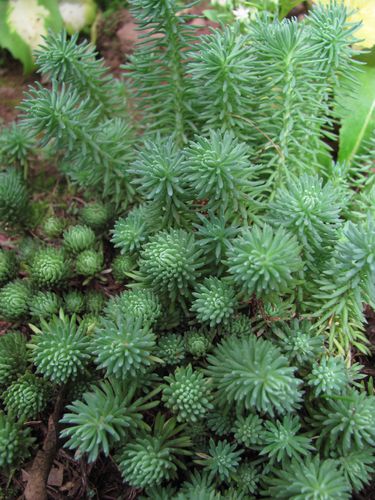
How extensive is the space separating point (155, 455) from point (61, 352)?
41 cm

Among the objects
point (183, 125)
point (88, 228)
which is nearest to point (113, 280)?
point (88, 228)

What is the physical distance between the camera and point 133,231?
1718 mm

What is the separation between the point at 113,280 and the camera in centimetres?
200

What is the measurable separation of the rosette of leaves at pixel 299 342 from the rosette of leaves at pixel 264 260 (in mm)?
178

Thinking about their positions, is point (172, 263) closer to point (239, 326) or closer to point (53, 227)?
point (239, 326)

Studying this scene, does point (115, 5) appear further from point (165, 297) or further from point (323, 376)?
point (323, 376)

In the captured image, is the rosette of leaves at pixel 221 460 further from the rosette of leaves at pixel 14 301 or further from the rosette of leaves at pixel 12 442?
the rosette of leaves at pixel 14 301

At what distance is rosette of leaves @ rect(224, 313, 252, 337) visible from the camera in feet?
5.03

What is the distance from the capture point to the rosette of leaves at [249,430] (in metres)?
→ 1.39

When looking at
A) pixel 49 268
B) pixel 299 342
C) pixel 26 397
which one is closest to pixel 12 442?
pixel 26 397

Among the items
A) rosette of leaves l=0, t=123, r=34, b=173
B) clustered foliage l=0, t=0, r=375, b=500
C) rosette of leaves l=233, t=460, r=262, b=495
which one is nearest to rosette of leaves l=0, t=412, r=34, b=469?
clustered foliage l=0, t=0, r=375, b=500

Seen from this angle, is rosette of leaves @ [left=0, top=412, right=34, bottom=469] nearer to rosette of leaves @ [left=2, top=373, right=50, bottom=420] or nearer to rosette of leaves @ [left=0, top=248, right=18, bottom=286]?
rosette of leaves @ [left=2, top=373, right=50, bottom=420]

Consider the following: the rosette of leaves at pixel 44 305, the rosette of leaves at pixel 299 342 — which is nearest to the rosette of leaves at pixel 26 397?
the rosette of leaves at pixel 44 305

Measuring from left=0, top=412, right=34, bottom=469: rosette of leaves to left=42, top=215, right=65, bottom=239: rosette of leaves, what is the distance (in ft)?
2.62
